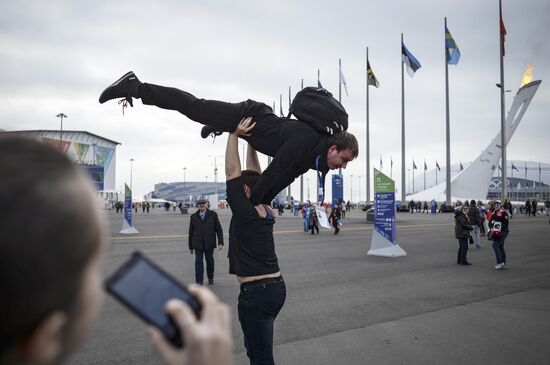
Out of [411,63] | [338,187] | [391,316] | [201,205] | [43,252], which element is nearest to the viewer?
[43,252]

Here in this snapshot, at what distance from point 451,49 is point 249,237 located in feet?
137

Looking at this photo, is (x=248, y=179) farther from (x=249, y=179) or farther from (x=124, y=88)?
(x=124, y=88)

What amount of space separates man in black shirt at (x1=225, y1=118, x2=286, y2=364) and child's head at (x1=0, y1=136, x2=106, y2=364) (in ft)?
7.72

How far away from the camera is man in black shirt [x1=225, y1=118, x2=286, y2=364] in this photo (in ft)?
10.2

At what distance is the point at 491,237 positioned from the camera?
12.4 m

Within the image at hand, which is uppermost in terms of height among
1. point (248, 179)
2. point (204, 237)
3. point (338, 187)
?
point (338, 187)

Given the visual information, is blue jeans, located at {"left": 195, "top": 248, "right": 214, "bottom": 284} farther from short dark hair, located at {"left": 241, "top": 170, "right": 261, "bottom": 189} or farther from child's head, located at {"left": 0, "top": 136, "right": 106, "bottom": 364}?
child's head, located at {"left": 0, "top": 136, "right": 106, "bottom": 364}

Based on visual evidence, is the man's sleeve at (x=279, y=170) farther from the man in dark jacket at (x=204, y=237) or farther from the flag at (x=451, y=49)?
the flag at (x=451, y=49)

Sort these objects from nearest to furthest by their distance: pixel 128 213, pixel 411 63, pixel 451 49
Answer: pixel 128 213 → pixel 451 49 → pixel 411 63

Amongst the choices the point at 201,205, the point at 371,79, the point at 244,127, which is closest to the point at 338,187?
the point at 371,79

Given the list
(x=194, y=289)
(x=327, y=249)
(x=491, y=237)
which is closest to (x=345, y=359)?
(x=194, y=289)

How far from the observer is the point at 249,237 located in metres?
3.29

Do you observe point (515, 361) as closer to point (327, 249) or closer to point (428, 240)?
point (327, 249)

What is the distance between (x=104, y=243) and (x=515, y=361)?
539 cm
